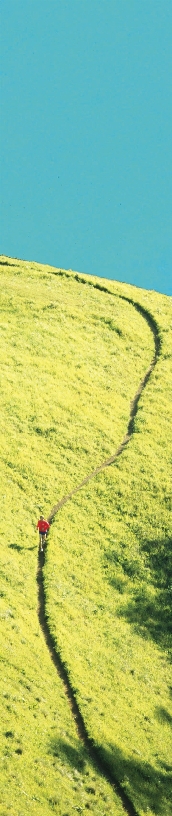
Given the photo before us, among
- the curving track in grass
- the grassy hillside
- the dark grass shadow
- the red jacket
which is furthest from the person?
the dark grass shadow

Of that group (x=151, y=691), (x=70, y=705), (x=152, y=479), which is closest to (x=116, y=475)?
(x=152, y=479)

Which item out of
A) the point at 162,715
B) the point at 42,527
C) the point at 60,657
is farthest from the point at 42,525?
the point at 162,715

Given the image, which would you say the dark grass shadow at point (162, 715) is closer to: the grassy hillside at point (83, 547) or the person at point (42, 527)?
the grassy hillside at point (83, 547)

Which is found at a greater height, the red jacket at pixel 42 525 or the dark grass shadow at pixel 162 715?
the red jacket at pixel 42 525

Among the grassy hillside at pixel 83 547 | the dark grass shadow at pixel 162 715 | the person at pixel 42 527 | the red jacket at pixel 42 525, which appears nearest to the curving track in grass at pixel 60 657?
the grassy hillside at pixel 83 547

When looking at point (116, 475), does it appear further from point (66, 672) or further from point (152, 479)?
point (66, 672)

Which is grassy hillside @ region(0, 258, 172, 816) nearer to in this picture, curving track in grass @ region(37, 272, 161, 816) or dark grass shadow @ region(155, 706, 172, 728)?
dark grass shadow @ region(155, 706, 172, 728)

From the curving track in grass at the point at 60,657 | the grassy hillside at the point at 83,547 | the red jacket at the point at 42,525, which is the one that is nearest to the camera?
the grassy hillside at the point at 83,547

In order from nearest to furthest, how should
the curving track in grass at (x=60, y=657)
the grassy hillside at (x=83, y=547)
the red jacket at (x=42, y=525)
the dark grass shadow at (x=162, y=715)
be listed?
1. the grassy hillside at (x=83, y=547)
2. the curving track in grass at (x=60, y=657)
3. the dark grass shadow at (x=162, y=715)
4. the red jacket at (x=42, y=525)

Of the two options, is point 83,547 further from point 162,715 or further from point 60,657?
point 162,715
